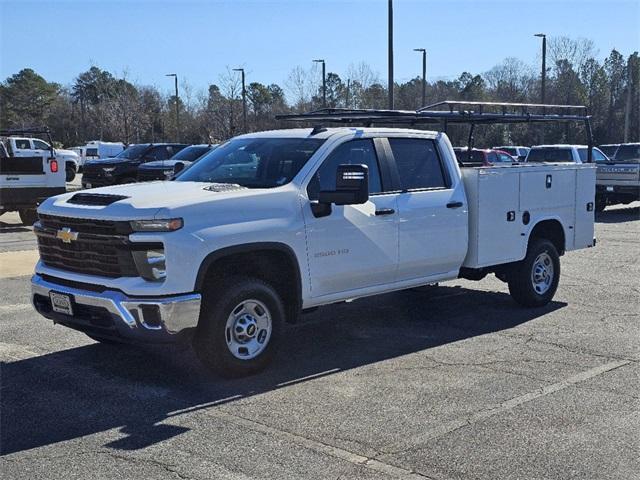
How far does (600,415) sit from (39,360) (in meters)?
4.55

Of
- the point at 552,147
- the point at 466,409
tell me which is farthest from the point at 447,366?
the point at 552,147

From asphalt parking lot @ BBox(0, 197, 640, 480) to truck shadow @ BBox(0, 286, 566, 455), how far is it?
0.06 feet

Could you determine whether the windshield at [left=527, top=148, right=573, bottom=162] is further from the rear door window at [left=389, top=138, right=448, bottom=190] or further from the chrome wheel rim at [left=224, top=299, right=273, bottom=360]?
the chrome wheel rim at [left=224, top=299, right=273, bottom=360]

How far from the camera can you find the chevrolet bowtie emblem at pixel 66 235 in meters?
6.08

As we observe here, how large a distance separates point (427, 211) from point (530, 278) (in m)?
2.06

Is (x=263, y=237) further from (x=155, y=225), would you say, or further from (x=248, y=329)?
(x=155, y=225)

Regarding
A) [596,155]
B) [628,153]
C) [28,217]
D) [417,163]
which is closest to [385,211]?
[417,163]

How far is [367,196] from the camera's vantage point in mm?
6535

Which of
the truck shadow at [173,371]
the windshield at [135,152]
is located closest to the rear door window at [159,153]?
the windshield at [135,152]

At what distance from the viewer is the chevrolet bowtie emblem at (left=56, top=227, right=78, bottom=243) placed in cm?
608

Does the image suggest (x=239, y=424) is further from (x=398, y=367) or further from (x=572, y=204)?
(x=572, y=204)

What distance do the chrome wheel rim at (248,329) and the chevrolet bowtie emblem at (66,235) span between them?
1362mm

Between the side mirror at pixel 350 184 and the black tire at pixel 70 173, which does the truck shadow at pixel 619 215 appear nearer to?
the side mirror at pixel 350 184

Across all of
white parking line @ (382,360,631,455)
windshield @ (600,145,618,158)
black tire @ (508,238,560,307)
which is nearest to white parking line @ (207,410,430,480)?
white parking line @ (382,360,631,455)
